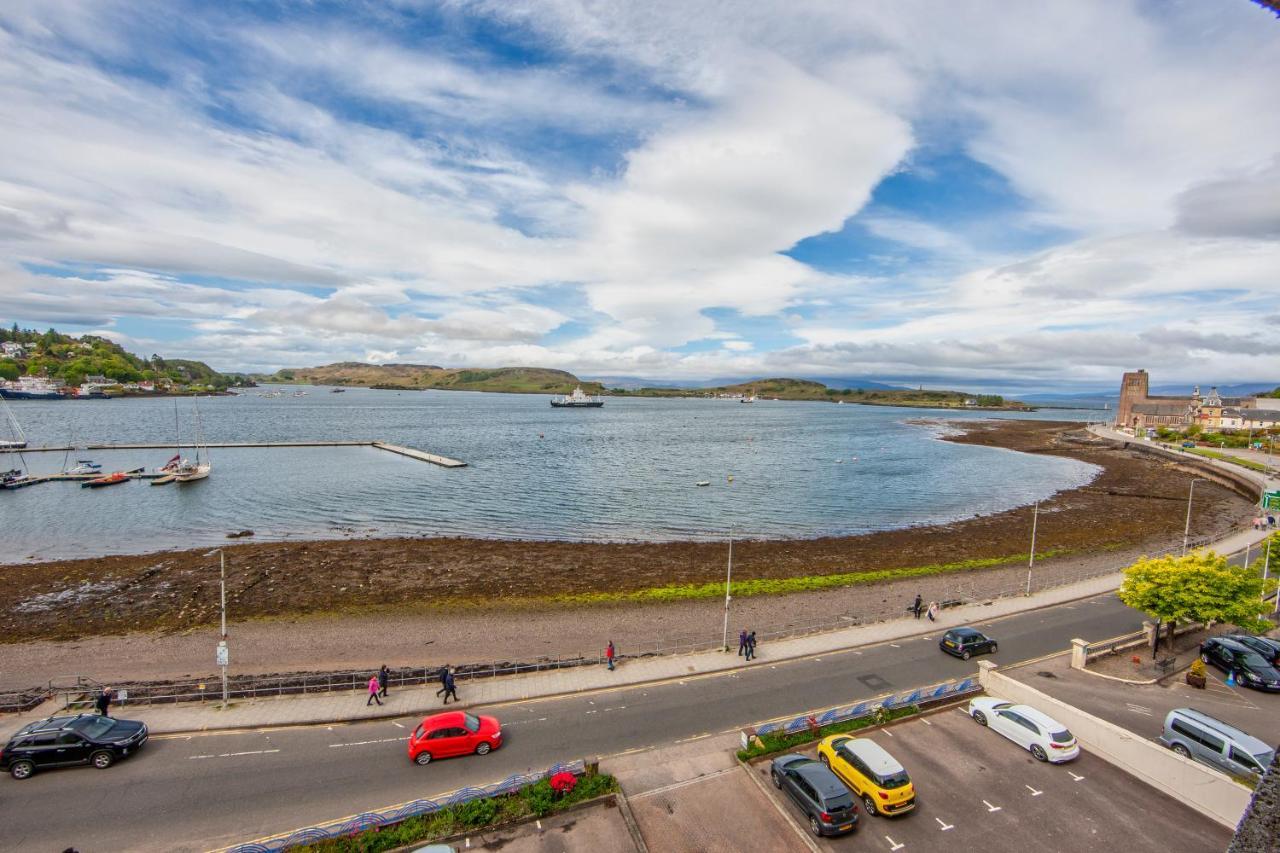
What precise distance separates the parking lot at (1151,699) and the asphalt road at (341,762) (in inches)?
90.6

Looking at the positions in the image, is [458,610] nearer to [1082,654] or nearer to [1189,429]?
[1082,654]

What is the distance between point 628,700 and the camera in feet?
70.9

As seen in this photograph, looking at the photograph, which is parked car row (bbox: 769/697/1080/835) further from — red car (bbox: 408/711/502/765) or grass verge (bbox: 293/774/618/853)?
red car (bbox: 408/711/502/765)

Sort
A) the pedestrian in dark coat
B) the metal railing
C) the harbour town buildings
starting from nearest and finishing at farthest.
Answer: the pedestrian in dark coat
the metal railing
the harbour town buildings

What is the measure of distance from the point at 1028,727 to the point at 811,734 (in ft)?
23.4

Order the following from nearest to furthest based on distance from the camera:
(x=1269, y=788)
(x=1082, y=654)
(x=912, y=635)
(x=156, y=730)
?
(x=1269, y=788) < (x=156, y=730) < (x=1082, y=654) < (x=912, y=635)

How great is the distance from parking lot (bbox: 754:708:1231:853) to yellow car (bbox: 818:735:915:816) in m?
0.48

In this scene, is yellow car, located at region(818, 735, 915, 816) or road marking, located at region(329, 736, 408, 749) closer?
yellow car, located at region(818, 735, 915, 816)

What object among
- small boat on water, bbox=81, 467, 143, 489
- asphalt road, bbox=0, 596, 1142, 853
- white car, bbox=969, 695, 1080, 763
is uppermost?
white car, bbox=969, 695, 1080, 763

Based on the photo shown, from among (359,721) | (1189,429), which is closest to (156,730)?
(359,721)

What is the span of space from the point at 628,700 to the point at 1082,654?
65.1ft

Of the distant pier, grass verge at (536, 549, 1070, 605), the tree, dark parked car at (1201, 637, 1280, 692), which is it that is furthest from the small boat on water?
dark parked car at (1201, 637, 1280, 692)

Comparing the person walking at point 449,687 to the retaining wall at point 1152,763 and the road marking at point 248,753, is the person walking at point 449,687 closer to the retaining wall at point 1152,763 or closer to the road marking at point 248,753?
the road marking at point 248,753

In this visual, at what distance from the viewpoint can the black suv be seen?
1667 centimetres
